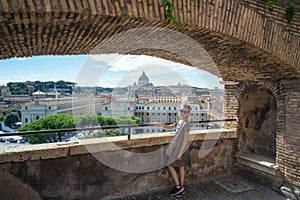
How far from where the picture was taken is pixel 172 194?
4.81m

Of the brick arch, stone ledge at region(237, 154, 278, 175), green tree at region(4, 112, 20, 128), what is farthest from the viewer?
green tree at region(4, 112, 20, 128)

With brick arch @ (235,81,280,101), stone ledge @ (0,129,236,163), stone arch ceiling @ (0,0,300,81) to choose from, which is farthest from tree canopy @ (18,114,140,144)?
brick arch @ (235,81,280,101)

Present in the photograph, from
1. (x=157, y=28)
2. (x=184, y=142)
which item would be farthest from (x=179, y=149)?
(x=157, y=28)

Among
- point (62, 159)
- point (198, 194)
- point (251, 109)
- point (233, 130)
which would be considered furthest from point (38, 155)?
point (251, 109)

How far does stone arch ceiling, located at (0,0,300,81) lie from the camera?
7.71 ft

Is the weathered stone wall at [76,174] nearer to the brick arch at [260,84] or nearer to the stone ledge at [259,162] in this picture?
the stone ledge at [259,162]

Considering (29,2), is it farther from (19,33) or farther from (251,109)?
(251,109)

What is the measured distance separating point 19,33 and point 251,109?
5.83m

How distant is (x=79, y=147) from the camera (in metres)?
4.20

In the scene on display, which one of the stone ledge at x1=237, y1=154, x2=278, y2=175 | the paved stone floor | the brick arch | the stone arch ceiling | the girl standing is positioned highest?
the stone arch ceiling

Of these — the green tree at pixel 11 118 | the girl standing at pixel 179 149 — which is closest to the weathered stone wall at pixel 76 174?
the girl standing at pixel 179 149

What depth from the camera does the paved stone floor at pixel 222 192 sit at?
4.77m

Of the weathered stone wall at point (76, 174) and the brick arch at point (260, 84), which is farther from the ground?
the brick arch at point (260, 84)

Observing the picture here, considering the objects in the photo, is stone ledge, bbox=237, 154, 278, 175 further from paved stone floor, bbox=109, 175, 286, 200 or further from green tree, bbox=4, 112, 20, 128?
green tree, bbox=4, 112, 20, 128
